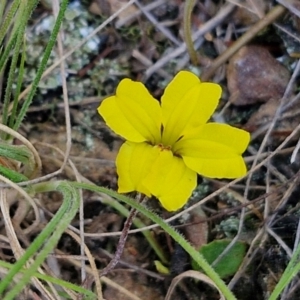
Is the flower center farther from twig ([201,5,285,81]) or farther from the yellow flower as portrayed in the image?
twig ([201,5,285,81])

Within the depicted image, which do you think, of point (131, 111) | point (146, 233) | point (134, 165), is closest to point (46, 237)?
point (134, 165)

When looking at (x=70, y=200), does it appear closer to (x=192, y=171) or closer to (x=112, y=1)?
(x=192, y=171)

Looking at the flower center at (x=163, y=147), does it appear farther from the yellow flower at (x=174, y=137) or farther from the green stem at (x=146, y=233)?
the green stem at (x=146, y=233)

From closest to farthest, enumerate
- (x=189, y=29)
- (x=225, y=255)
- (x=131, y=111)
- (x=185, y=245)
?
(x=185, y=245)
(x=131, y=111)
(x=225, y=255)
(x=189, y=29)

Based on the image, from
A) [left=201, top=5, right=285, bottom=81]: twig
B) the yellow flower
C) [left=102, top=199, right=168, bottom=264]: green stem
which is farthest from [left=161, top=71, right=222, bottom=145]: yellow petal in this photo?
[left=201, top=5, right=285, bottom=81]: twig

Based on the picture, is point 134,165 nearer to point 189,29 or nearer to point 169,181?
point 169,181

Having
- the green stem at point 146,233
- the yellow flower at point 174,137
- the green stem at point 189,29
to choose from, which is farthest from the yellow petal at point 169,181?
the green stem at point 189,29
